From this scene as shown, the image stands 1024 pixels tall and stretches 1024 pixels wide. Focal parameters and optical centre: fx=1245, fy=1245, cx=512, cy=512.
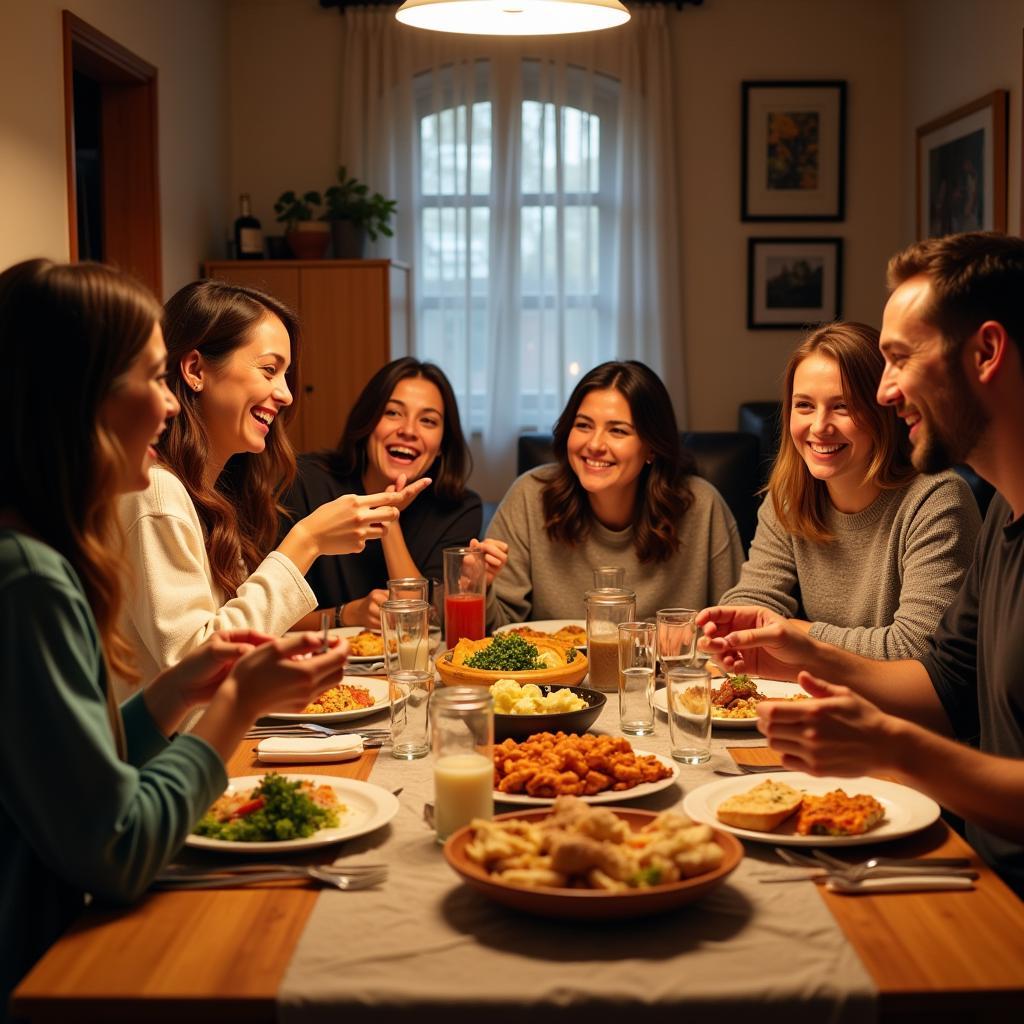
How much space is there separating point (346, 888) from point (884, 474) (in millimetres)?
1619

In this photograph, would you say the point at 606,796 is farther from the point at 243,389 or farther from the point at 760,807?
the point at 243,389

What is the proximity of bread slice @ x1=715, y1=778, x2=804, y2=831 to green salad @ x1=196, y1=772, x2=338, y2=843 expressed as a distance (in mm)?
460

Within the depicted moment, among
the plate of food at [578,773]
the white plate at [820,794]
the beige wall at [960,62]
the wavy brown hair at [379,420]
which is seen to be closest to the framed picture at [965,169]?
the beige wall at [960,62]

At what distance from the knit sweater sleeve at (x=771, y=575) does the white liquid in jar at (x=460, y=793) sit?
132cm

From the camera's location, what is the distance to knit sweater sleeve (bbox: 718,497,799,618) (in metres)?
2.66

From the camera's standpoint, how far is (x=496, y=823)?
1342mm

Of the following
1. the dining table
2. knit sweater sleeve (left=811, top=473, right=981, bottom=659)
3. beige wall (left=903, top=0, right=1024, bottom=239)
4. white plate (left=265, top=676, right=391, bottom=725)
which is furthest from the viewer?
beige wall (left=903, top=0, right=1024, bottom=239)

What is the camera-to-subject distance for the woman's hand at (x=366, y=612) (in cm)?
269

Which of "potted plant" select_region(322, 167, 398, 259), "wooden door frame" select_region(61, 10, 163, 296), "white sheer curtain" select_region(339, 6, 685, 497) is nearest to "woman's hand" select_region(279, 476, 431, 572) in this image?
"wooden door frame" select_region(61, 10, 163, 296)

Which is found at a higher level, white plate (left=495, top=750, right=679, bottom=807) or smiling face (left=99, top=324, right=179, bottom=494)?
smiling face (left=99, top=324, right=179, bottom=494)

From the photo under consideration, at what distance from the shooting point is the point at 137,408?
137cm

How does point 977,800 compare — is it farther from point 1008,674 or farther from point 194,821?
point 194,821

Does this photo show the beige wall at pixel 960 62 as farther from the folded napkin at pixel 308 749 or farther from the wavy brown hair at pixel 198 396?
the folded napkin at pixel 308 749

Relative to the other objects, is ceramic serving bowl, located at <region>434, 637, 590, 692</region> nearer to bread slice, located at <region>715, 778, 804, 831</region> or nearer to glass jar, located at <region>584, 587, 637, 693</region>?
glass jar, located at <region>584, 587, 637, 693</region>
